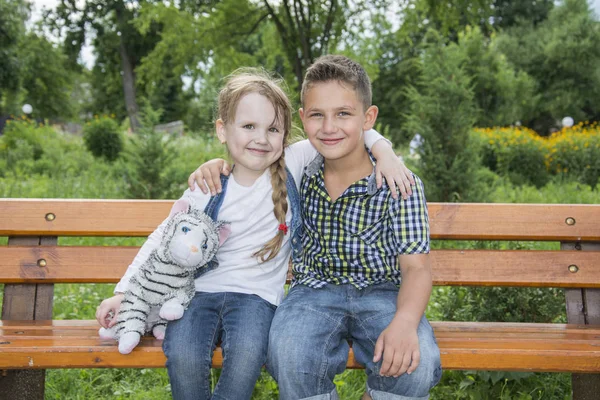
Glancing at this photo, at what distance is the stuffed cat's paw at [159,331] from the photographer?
2.29m

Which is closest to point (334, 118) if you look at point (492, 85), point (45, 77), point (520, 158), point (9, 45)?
point (520, 158)

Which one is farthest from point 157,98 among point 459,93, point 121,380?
point 121,380

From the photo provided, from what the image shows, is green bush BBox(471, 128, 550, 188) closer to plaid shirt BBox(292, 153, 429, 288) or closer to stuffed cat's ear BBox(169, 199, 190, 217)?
plaid shirt BBox(292, 153, 429, 288)

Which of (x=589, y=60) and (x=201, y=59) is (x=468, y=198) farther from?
(x=589, y=60)

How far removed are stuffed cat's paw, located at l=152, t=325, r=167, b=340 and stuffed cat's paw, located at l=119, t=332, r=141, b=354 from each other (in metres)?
0.13

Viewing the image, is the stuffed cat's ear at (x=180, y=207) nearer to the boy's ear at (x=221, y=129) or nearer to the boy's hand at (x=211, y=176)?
the boy's hand at (x=211, y=176)

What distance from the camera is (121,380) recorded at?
10.4ft

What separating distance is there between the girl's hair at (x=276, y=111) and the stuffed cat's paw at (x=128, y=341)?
552 mm

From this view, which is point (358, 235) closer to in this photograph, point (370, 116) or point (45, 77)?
point (370, 116)

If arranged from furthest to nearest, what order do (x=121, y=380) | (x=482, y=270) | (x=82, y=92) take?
(x=82, y=92)
(x=121, y=380)
(x=482, y=270)

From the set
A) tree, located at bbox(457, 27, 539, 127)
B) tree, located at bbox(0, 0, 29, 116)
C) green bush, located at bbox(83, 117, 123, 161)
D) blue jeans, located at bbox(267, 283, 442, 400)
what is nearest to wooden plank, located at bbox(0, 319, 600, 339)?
blue jeans, located at bbox(267, 283, 442, 400)

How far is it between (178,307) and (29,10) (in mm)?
31009

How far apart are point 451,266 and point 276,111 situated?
1053mm

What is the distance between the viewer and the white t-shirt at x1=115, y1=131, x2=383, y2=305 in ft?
7.95
